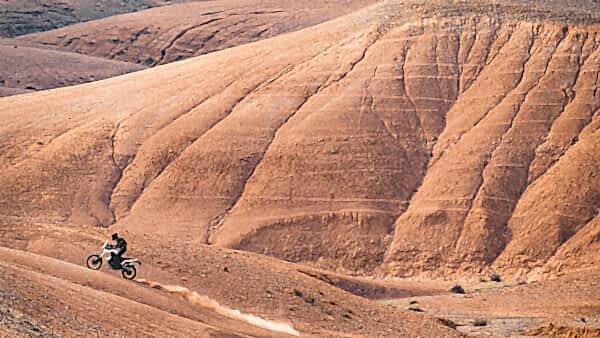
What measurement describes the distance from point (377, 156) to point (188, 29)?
78.1m

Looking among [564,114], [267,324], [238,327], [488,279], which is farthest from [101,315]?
[564,114]

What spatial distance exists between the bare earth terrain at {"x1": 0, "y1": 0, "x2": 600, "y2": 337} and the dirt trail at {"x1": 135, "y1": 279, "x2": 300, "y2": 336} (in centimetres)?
1225

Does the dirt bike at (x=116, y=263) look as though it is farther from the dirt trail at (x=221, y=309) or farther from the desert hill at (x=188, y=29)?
the desert hill at (x=188, y=29)

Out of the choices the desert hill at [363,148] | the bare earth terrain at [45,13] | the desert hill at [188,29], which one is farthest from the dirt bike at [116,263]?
the bare earth terrain at [45,13]

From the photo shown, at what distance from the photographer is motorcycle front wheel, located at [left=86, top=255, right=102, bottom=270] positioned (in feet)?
113

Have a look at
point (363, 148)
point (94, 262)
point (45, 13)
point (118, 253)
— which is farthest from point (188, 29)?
point (118, 253)

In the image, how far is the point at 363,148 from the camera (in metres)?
68.6

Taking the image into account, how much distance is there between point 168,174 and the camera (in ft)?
229

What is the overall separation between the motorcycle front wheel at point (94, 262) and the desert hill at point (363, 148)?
24108 mm

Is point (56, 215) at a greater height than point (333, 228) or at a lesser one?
lesser

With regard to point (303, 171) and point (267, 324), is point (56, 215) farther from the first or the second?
point (267, 324)

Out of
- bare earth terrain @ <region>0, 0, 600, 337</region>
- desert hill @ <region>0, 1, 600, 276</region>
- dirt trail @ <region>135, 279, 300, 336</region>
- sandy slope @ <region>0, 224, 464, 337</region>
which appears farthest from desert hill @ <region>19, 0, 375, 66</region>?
dirt trail @ <region>135, 279, 300, 336</region>

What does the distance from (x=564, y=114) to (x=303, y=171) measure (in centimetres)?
1390

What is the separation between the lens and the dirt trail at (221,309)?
32812 mm
